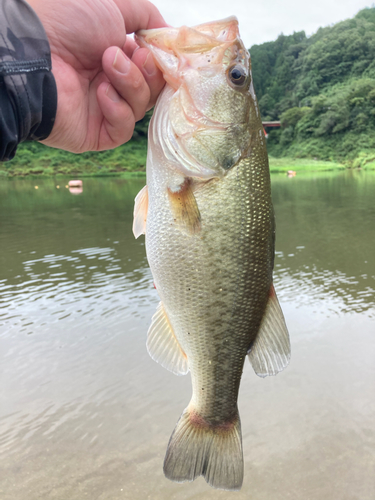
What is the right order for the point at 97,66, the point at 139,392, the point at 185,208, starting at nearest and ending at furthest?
the point at 185,208, the point at 97,66, the point at 139,392

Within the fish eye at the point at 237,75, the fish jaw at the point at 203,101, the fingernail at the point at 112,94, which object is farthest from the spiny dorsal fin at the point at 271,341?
the fingernail at the point at 112,94

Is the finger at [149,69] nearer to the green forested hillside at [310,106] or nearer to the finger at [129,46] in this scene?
the finger at [129,46]

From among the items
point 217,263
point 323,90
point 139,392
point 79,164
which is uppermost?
point 323,90

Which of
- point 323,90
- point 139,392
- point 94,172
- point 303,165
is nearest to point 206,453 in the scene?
point 139,392

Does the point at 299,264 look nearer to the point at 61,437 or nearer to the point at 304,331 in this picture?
the point at 304,331

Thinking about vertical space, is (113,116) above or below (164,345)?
above

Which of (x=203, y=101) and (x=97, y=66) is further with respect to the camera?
(x=97, y=66)

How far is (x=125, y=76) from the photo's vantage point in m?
1.70

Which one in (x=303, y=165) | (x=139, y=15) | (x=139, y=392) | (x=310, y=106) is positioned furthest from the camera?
(x=310, y=106)

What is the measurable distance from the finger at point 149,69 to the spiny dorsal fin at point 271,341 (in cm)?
115

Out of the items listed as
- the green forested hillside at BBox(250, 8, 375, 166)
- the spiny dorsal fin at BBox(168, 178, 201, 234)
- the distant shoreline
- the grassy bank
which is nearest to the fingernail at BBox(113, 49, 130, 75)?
the spiny dorsal fin at BBox(168, 178, 201, 234)

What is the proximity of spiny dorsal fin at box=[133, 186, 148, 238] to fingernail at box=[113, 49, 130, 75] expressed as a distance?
527mm

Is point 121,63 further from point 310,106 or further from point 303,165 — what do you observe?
point 310,106

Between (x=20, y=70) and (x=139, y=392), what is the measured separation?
4190 mm
